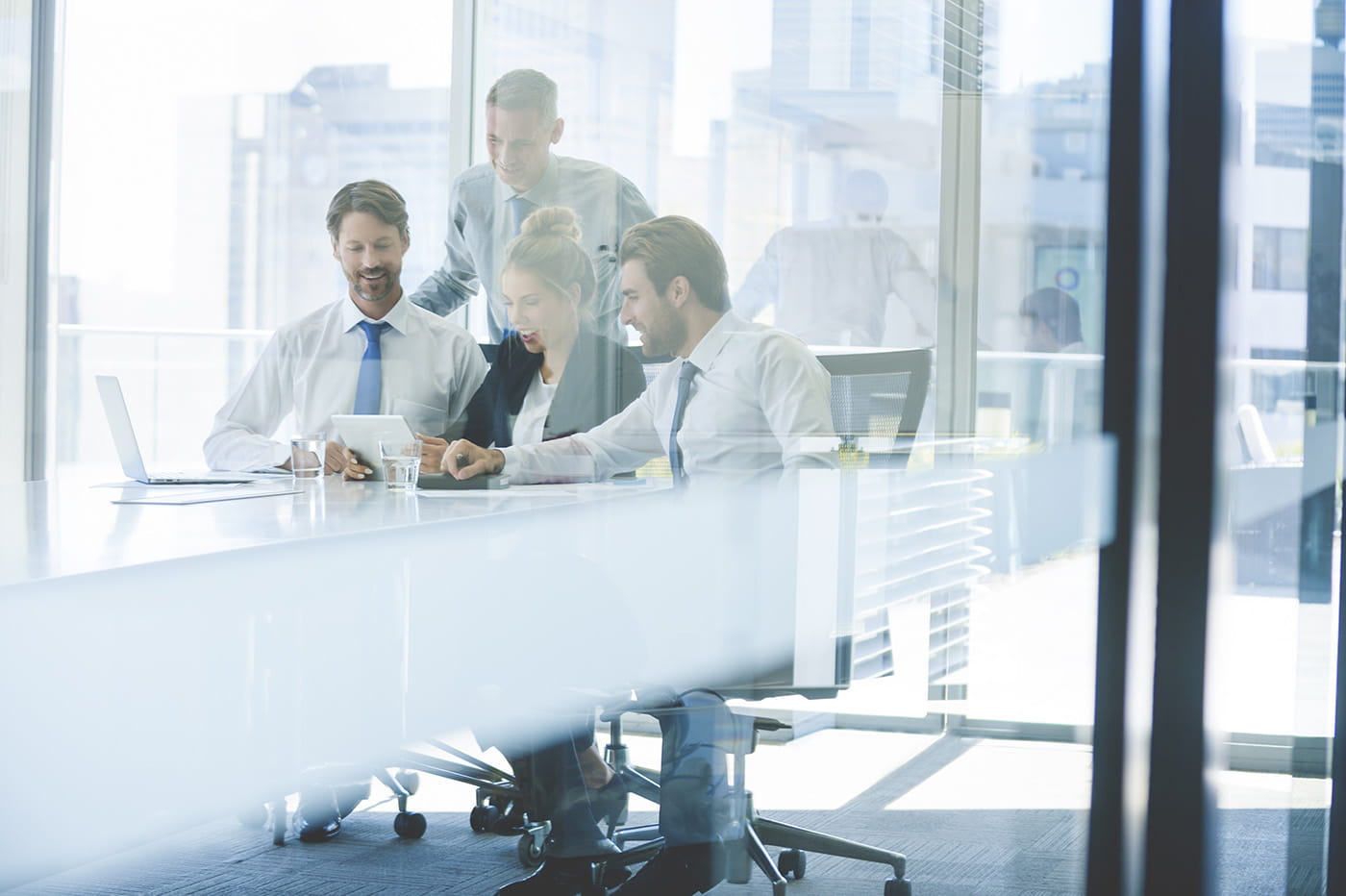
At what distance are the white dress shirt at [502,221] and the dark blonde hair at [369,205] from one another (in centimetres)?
19

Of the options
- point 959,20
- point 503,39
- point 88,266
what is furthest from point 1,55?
point 959,20

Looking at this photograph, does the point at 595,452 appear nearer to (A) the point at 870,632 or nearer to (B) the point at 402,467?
(B) the point at 402,467

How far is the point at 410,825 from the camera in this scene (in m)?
2.33

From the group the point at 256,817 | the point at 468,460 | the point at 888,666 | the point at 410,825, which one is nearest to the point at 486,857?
the point at 410,825

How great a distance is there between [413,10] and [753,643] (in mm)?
2233

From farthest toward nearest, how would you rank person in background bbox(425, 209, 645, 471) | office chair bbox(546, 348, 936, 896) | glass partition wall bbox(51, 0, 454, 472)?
glass partition wall bbox(51, 0, 454, 472)
person in background bbox(425, 209, 645, 471)
office chair bbox(546, 348, 936, 896)

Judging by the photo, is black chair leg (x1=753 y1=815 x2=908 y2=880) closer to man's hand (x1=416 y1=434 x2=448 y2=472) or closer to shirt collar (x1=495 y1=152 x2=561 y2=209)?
man's hand (x1=416 y1=434 x2=448 y2=472)

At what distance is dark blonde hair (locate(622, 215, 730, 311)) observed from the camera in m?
2.24

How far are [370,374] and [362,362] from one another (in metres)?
0.03

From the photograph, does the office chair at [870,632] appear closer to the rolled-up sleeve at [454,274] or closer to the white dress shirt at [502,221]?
the white dress shirt at [502,221]

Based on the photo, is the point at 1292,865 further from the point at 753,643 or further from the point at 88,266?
the point at 88,266

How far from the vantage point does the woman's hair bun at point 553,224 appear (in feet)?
9.33

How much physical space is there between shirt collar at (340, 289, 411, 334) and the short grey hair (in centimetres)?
58

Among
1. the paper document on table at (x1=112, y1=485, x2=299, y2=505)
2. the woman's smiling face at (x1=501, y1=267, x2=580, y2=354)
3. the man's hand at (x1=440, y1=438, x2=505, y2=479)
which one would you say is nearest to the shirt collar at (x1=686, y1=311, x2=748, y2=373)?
the man's hand at (x1=440, y1=438, x2=505, y2=479)
